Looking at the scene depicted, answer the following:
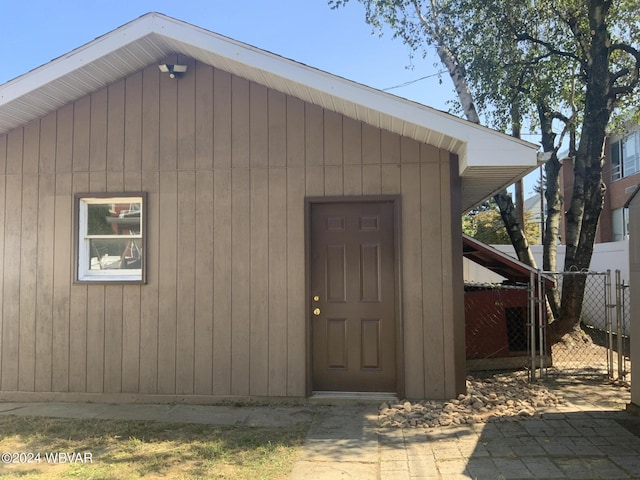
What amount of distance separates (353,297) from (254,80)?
2721mm

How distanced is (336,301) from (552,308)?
5201mm

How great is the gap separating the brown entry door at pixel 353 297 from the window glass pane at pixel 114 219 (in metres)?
2.13

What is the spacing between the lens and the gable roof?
189 inches

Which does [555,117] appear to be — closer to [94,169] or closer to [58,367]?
[94,169]

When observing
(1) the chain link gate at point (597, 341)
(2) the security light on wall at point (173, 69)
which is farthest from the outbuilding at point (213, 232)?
(1) the chain link gate at point (597, 341)

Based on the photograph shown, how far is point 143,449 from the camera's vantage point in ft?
13.5

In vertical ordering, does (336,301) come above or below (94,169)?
below

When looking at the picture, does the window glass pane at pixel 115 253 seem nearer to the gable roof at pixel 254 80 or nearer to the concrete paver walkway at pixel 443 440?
the concrete paver walkway at pixel 443 440

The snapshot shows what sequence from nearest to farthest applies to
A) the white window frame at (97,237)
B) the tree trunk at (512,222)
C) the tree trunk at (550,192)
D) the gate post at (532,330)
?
the white window frame at (97,237)
the gate post at (532,330)
the tree trunk at (512,222)
the tree trunk at (550,192)

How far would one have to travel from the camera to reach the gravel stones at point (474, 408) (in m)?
4.65

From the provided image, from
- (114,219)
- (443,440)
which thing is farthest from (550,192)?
(114,219)

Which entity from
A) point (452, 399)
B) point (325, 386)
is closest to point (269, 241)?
point (325, 386)

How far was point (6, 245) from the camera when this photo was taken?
5855mm

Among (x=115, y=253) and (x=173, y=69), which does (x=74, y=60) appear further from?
(x=115, y=253)
